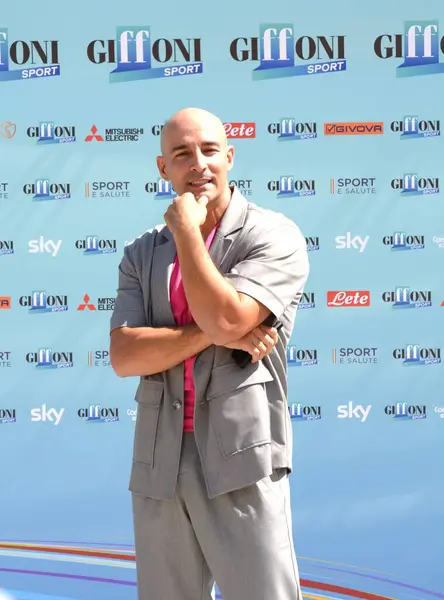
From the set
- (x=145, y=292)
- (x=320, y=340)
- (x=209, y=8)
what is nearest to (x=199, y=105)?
(x=209, y=8)

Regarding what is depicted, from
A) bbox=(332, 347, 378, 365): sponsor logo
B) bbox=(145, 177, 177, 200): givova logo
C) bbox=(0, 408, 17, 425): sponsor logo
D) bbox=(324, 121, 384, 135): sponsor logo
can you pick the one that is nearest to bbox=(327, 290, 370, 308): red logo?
bbox=(332, 347, 378, 365): sponsor logo

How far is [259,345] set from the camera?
1.84 meters

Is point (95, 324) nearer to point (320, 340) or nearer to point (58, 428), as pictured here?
point (58, 428)

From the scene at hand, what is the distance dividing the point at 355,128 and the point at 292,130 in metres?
0.28

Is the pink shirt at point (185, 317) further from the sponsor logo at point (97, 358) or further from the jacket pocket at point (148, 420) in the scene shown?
the sponsor logo at point (97, 358)

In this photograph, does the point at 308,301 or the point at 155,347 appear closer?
the point at 155,347

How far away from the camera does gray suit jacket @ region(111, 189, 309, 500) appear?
183cm

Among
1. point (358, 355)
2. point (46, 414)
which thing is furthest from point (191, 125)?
point (46, 414)

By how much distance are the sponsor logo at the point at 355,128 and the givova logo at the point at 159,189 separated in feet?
2.47

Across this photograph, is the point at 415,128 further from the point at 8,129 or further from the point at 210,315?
the point at 210,315

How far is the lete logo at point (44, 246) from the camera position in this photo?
3.88m

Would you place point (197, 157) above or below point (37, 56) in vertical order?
below

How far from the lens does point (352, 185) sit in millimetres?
3887

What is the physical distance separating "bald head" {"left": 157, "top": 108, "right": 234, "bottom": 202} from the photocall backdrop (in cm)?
192
